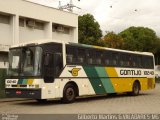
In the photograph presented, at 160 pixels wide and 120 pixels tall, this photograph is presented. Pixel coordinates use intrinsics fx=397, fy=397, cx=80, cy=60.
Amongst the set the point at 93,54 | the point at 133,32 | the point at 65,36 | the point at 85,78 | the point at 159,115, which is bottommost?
the point at 159,115

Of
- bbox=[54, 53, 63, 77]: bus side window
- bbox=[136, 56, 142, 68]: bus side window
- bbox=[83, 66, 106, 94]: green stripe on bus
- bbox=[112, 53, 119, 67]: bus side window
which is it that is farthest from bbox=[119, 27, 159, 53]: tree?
bbox=[54, 53, 63, 77]: bus side window

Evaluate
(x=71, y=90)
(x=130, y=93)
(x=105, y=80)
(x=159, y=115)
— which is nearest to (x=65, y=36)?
(x=130, y=93)

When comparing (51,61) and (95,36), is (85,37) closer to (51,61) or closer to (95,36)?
(95,36)

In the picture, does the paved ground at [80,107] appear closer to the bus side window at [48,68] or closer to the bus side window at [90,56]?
the bus side window at [48,68]

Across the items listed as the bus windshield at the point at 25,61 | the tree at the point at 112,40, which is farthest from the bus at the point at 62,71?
the tree at the point at 112,40

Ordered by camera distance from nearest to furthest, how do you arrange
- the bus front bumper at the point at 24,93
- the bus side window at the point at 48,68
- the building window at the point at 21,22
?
the bus front bumper at the point at 24,93, the bus side window at the point at 48,68, the building window at the point at 21,22

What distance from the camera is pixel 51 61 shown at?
1970 cm

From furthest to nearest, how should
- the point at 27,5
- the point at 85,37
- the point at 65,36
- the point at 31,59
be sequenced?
the point at 85,37 → the point at 65,36 → the point at 27,5 → the point at 31,59

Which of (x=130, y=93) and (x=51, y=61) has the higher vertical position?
(x=51, y=61)

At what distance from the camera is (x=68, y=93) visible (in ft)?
67.7

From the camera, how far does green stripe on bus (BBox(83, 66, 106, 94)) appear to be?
22.4 metres

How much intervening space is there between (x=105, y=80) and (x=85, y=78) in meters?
2.35

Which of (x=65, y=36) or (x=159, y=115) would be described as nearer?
(x=159, y=115)

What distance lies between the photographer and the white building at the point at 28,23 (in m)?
30.2
